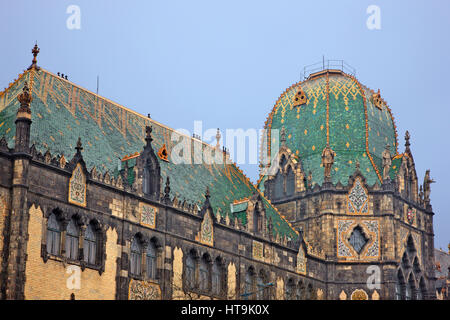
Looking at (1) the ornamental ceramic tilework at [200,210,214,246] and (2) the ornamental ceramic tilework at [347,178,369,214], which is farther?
(2) the ornamental ceramic tilework at [347,178,369,214]

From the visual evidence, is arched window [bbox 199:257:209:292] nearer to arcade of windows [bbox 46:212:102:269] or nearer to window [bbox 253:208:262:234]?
window [bbox 253:208:262:234]

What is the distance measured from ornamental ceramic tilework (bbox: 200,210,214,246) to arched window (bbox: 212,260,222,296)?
1576mm

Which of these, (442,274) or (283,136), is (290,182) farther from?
(442,274)

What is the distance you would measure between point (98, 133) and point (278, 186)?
22647mm

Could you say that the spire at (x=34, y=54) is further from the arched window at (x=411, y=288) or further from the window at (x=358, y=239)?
the arched window at (x=411, y=288)

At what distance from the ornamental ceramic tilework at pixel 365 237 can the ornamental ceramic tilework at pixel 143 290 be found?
20653mm

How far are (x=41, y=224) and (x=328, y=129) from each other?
33.7m

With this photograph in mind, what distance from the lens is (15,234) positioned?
128 feet

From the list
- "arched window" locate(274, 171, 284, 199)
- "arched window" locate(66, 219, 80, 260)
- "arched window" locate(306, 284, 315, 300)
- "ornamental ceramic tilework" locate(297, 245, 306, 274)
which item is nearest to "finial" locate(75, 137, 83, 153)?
"arched window" locate(66, 219, 80, 260)

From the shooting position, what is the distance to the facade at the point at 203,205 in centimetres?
4141

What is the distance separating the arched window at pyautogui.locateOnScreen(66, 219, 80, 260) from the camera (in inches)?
1670


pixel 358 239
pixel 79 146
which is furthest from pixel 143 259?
pixel 358 239

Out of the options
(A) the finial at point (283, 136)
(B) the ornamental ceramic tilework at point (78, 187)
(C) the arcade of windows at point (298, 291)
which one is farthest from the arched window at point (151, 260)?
(A) the finial at point (283, 136)

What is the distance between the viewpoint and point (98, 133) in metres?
50.1
